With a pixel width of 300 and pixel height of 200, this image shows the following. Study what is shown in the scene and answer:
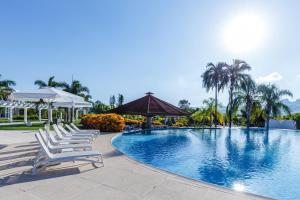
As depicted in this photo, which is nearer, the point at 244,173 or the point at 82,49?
the point at 244,173

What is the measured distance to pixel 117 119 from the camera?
52.2 feet

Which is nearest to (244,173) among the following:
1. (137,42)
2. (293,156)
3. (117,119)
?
(293,156)

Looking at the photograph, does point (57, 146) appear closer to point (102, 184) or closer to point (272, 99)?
point (102, 184)

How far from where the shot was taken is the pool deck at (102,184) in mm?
4039

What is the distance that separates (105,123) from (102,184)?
1109 cm

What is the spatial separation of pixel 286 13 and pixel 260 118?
19957 mm

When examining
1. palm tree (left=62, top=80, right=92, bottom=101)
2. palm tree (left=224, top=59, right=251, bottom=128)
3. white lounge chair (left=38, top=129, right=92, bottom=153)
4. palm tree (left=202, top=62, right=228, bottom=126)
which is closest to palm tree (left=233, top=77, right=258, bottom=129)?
palm tree (left=224, top=59, right=251, bottom=128)

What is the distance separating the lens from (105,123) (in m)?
15.5

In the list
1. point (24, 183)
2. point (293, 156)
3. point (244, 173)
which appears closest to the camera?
point (24, 183)

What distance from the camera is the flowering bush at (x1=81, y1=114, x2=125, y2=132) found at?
51.0 ft

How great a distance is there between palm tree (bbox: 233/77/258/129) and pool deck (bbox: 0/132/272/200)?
23.4m

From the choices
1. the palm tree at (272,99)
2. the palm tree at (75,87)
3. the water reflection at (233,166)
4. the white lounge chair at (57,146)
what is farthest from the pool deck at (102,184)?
the palm tree at (75,87)

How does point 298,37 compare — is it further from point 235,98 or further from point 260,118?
point 260,118

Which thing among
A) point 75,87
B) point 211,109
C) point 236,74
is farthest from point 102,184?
point 75,87
